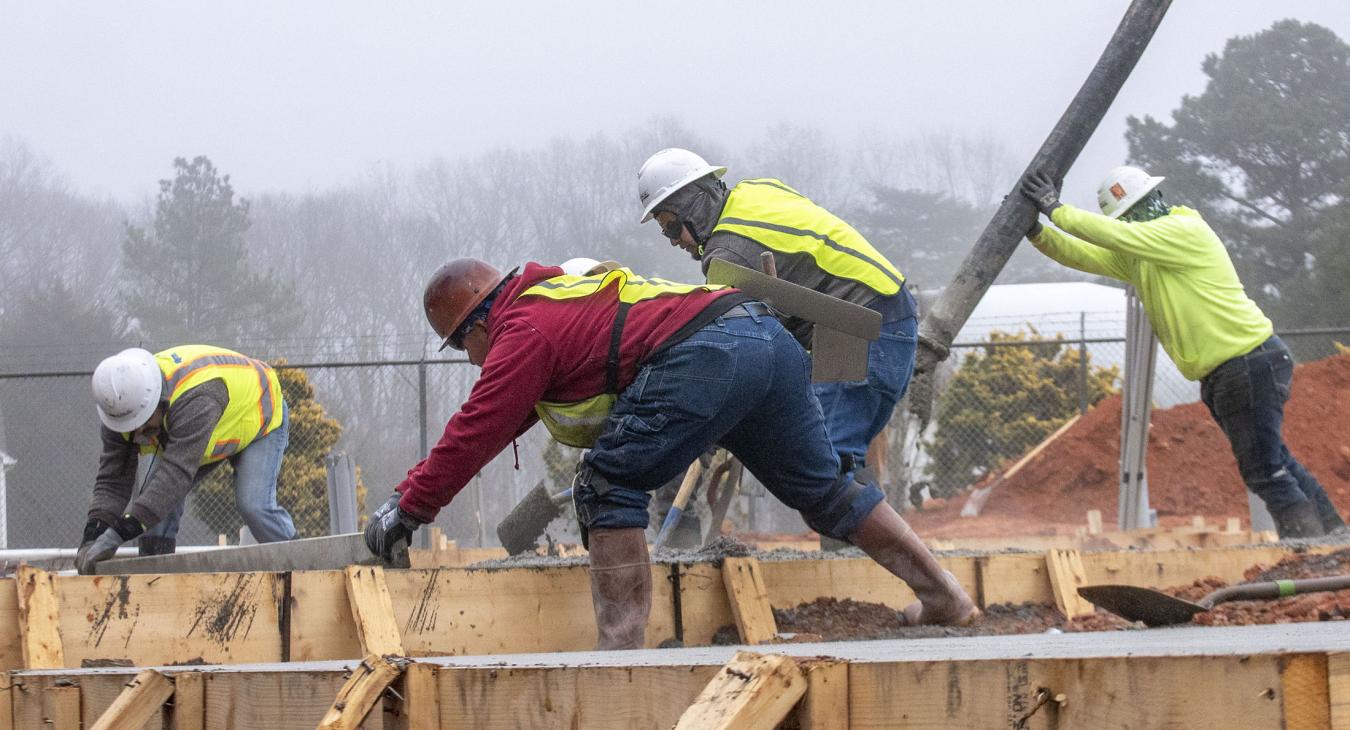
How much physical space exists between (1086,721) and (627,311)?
222 cm

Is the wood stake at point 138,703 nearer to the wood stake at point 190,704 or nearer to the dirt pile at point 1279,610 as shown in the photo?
the wood stake at point 190,704

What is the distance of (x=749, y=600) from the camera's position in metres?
4.79

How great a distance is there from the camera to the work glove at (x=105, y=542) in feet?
19.7

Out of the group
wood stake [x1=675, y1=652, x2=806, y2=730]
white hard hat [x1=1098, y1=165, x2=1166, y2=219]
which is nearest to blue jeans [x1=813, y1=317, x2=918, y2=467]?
white hard hat [x1=1098, y1=165, x2=1166, y2=219]

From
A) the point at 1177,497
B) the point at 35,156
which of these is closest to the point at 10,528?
the point at 1177,497

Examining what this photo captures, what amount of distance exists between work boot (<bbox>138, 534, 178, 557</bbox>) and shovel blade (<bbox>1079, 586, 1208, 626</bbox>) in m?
4.87

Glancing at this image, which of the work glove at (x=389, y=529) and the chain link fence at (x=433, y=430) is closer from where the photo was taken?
the work glove at (x=389, y=529)

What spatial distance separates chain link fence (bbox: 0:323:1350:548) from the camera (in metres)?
15.9

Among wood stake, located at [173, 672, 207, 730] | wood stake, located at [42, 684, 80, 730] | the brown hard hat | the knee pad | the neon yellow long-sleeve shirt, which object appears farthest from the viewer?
the neon yellow long-sleeve shirt

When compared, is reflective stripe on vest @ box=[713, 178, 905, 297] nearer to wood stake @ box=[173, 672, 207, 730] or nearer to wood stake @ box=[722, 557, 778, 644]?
wood stake @ box=[722, 557, 778, 644]

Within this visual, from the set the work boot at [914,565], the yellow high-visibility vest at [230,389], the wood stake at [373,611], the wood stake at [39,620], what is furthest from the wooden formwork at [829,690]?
the yellow high-visibility vest at [230,389]

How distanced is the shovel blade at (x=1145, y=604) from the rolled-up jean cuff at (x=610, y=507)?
46.4 inches

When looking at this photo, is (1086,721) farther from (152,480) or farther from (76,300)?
(76,300)

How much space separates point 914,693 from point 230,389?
5562mm
